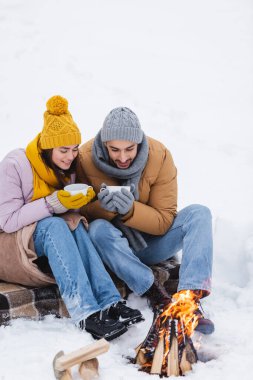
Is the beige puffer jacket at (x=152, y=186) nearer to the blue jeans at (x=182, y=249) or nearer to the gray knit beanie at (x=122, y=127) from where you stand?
the blue jeans at (x=182, y=249)

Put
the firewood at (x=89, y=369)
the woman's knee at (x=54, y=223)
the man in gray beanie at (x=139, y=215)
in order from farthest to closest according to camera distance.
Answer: the man in gray beanie at (x=139, y=215) < the woman's knee at (x=54, y=223) < the firewood at (x=89, y=369)

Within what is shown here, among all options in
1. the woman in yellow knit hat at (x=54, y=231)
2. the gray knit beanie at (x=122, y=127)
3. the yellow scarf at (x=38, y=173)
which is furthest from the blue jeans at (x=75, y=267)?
the gray knit beanie at (x=122, y=127)

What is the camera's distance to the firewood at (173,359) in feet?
9.30

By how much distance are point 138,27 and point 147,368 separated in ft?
24.8

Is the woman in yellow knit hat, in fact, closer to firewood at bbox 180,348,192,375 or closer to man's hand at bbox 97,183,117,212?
man's hand at bbox 97,183,117,212

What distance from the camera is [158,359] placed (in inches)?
113

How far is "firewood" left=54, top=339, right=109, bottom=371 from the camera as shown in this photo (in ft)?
8.60

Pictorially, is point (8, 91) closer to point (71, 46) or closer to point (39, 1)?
point (71, 46)

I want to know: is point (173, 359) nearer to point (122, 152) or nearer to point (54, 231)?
point (54, 231)

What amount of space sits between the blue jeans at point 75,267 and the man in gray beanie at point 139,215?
16 centimetres

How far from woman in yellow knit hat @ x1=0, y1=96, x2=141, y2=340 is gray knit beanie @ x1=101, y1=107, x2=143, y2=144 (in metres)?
0.25

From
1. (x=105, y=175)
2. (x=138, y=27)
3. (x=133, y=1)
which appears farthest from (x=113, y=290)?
(x=133, y=1)

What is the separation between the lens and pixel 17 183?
350 centimetres

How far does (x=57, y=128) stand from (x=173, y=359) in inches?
66.2
